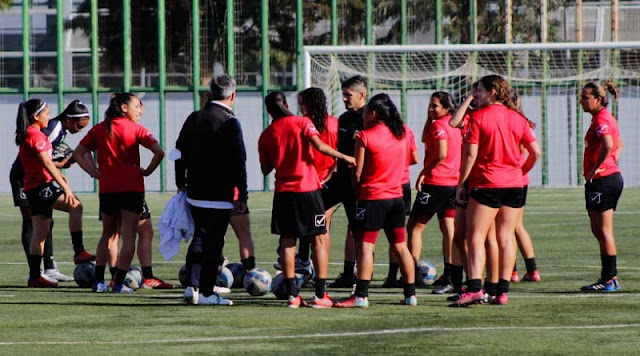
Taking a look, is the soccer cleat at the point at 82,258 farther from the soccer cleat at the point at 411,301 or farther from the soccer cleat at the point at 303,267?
the soccer cleat at the point at 411,301

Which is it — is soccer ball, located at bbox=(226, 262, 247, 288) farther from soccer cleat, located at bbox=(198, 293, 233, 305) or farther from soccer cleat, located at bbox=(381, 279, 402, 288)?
soccer cleat, located at bbox=(198, 293, 233, 305)

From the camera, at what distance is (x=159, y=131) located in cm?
3438

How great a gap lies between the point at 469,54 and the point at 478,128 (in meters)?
22.6

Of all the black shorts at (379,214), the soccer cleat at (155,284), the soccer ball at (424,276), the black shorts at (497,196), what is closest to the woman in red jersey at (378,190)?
the black shorts at (379,214)

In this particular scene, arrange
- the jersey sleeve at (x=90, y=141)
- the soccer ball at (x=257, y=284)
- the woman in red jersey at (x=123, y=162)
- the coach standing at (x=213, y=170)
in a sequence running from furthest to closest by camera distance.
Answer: the jersey sleeve at (x=90, y=141)
the woman in red jersey at (x=123, y=162)
the soccer ball at (x=257, y=284)
the coach standing at (x=213, y=170)

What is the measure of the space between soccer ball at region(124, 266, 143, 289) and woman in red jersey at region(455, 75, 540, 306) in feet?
10.8

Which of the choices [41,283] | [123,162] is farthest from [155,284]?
[123,162]

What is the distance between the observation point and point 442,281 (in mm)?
12453

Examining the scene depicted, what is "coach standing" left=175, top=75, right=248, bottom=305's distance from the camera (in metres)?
10.7

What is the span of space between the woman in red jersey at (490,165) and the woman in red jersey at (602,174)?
4.38 feet

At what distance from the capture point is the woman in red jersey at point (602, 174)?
11703 millimetres

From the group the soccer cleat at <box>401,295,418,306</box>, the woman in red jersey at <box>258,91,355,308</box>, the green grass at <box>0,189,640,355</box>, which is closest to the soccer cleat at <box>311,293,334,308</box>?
the woman in red jersey at <box>258,91,355,308</box>

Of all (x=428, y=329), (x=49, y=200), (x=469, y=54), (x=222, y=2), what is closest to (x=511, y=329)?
(x=428, y=329)

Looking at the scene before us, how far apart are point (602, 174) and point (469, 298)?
88.1 inches
